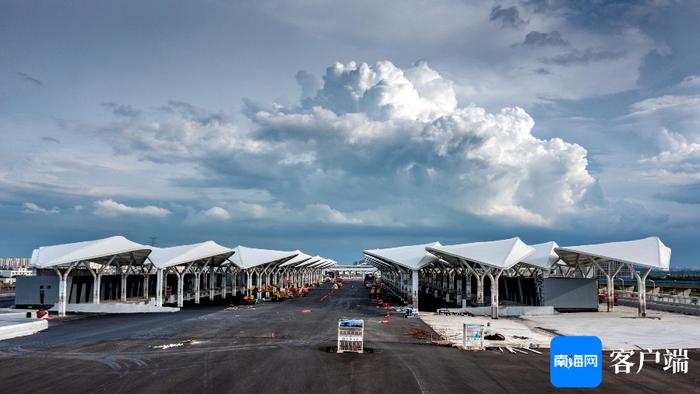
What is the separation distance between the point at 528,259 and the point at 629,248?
53.8 ft

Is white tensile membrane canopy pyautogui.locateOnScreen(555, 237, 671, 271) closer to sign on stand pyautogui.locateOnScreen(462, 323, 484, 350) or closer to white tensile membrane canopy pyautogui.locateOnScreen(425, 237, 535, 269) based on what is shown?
white tensile membrane canopy pyautogui.locateOnScreen(425, 237, 535, 269)

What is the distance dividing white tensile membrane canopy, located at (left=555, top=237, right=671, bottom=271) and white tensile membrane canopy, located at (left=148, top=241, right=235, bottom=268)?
4841cm

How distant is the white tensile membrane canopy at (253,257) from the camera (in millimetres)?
87938

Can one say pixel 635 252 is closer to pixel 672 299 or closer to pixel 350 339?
pixel 672 299

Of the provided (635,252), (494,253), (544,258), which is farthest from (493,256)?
(544,258)

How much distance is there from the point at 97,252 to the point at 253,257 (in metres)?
37.0

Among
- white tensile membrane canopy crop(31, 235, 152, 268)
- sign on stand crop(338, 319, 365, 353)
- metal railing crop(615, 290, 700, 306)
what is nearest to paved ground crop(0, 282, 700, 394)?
sign on stand crop(338, 319, 365, 353)

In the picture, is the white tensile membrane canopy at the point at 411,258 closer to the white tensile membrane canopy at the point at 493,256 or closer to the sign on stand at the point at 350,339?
the white tensile membrane canopy at the point at 493,256

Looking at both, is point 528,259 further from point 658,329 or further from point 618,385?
point 618,385

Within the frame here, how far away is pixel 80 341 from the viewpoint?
35906 millimetres

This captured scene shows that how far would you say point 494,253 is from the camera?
194 feet

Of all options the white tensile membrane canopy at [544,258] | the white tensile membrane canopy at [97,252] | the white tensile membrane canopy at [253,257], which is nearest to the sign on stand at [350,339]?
the white tensile membrane canopy at [97,252]

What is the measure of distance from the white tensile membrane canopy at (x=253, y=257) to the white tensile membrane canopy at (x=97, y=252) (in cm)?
1900

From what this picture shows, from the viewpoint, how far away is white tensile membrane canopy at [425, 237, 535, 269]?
56281 millimetres
